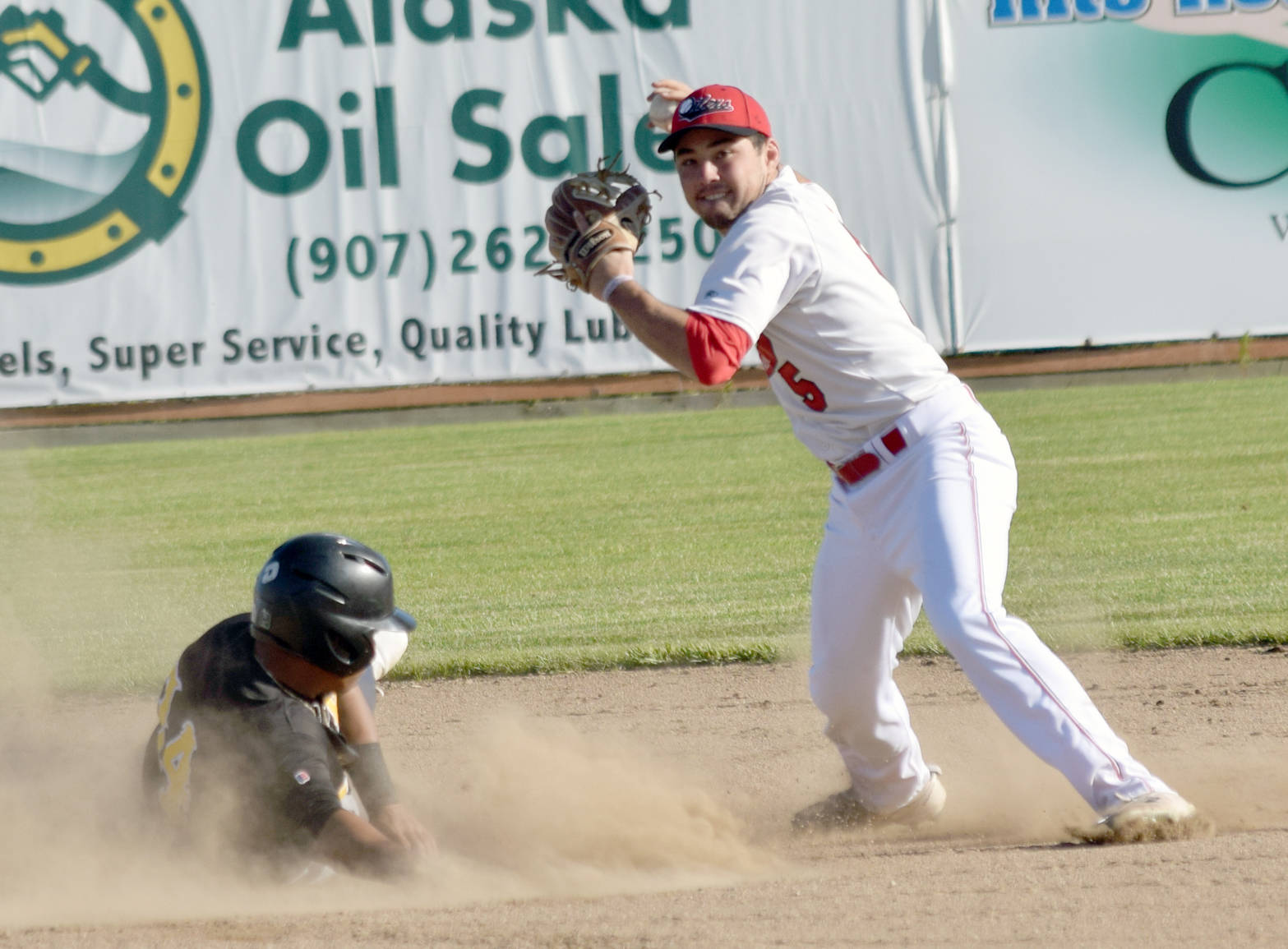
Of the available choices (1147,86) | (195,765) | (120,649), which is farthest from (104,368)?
(195,765)

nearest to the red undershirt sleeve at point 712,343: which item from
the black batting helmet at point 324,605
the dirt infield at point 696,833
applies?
the black batting helmet at point 324,605

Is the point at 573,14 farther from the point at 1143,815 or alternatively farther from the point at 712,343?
the point at 1143,815

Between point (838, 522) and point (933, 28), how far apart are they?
546 inches

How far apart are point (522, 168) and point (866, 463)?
13.6 metres

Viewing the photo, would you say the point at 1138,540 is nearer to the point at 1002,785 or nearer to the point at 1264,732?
the point at 1264,732

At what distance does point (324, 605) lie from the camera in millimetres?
Answer: 3459

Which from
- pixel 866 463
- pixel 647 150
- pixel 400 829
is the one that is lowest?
pixel 400 829

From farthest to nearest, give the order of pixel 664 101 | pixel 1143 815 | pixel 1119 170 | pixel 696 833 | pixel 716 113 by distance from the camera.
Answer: pixel 1119 170
pixel 664 101
pixel 696 833
pixel 716 113
pixel 1143 815

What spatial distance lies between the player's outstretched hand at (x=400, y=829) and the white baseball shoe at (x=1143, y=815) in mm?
A: 1642

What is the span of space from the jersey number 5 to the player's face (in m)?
0.33

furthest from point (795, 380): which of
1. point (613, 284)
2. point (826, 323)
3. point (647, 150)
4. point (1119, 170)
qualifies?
point (1119, 170)

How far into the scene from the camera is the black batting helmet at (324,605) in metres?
3.46

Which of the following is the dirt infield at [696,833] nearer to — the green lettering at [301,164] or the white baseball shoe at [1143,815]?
the white baseball shoe at [1143,815]

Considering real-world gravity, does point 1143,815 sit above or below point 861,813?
above
